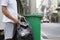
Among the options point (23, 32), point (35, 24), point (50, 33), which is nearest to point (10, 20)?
point (23, 32)

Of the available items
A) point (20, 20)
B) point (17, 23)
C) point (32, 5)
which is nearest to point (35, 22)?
point (20, 20)

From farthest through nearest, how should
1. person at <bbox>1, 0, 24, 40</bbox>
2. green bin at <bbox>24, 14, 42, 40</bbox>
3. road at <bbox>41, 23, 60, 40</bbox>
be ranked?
road at <bbox>41, 23, 60, 40</bbox> < green bin at <bbox>24, 14, 42, 40</bbox> < person at <bbox>1, 0, 24, 40</bbox>

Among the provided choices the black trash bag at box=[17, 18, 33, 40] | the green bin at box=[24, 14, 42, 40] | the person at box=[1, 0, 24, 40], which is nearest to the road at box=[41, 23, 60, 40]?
the green bin at box=[24, 14, 42, 40]

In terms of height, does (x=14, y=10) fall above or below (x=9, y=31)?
above

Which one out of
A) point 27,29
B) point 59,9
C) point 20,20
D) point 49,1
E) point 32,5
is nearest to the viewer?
point 27,29

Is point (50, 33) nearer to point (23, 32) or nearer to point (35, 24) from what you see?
point (35, 24)

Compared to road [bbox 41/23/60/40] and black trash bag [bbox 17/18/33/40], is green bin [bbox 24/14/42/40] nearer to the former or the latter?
black trash bag [bbox 17/18/33/40]

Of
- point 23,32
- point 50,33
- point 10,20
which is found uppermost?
point 10,20

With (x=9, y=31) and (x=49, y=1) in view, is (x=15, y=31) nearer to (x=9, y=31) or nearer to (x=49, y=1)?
(x=9, y=31)

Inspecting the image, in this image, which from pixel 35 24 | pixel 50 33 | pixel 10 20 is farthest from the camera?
pixel 50 33

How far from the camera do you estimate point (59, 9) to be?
63.5 metres

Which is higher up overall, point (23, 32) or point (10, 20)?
point (10, 20)

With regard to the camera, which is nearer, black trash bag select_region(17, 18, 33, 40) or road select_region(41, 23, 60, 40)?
black trash bag select_region(17, 18, 33, 40)

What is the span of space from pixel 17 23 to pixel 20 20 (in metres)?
0.35
